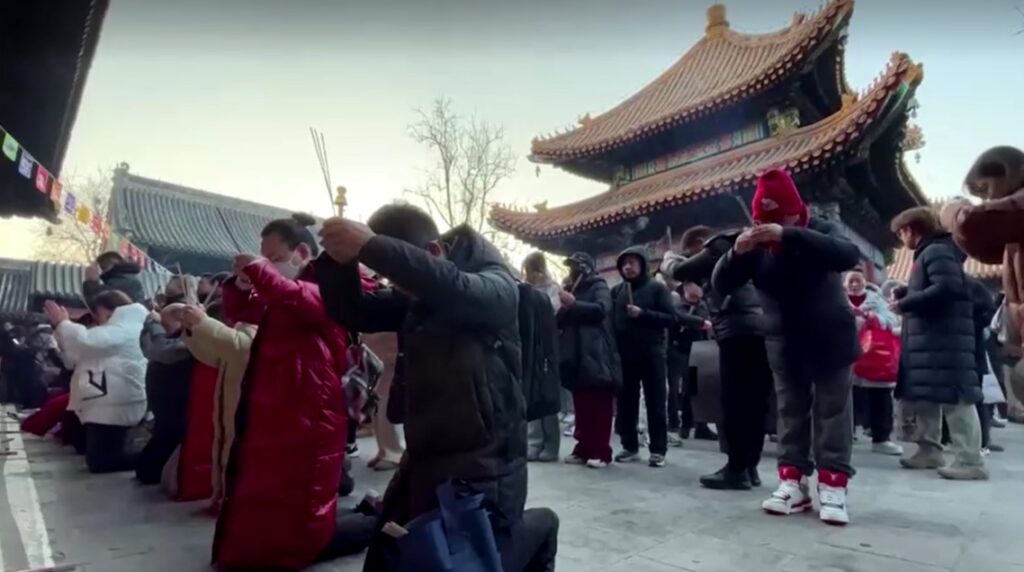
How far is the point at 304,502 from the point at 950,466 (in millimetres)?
4398

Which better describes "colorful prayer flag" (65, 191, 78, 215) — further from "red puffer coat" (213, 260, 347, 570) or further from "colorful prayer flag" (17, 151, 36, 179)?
"red puffer coat" (213, 260, 347, 570)

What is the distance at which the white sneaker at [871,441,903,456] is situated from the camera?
5418mm

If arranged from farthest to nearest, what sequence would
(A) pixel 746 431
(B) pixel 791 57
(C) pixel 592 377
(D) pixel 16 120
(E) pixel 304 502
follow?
(B) pixel 791 57 < (D) pixel 16 120 < (C) pixel 592 377 < (A) pixel 746 431 < (E) pixel 304 502

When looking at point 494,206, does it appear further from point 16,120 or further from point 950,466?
point 950,466

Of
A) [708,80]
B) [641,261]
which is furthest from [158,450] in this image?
[708,80]

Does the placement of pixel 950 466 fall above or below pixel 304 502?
below

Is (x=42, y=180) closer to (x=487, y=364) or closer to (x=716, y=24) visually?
(x=487, y=364)

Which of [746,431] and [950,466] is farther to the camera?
[950,466]

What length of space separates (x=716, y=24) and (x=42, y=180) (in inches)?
541

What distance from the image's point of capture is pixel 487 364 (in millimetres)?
1763

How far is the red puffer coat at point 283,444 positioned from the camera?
241 centimetres

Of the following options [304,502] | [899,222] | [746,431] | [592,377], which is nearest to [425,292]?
[304,502]

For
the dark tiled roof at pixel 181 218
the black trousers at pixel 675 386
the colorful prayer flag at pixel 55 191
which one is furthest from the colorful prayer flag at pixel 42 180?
the dark tiled roof at pixel 181 218

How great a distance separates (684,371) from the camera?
656cm
